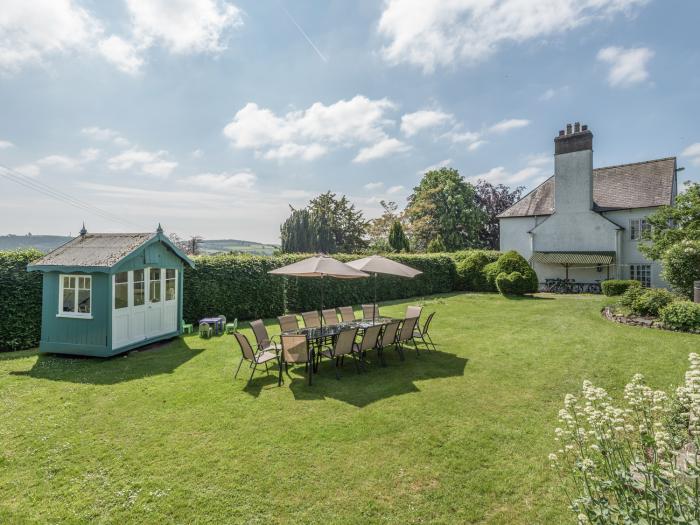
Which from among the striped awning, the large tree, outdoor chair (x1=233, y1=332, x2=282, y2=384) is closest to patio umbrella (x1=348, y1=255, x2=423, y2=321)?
outdoor chair (x1=233, y1=332, x2=282, y2=384)

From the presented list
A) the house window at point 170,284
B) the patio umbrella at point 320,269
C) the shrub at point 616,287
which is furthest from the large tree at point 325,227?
the patio umbrella at point 320,269

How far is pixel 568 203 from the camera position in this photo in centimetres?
2438

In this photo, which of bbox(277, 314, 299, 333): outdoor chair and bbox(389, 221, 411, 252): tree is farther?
bbox(389, 221, 411, 252): tree

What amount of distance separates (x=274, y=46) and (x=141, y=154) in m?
9.98

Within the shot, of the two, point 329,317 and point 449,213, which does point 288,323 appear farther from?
point 449,213

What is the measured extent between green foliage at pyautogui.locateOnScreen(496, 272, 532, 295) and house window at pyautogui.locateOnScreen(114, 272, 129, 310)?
17.6 m

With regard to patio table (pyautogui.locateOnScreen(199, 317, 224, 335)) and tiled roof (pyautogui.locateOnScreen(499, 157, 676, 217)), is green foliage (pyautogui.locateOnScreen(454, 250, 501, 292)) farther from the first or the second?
patio table (pyautogui.locateOnScreen(199, 317, 224, 335))

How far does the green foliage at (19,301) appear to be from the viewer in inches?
408

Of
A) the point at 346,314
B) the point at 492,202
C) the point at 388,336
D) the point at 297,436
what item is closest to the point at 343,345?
the point at 388,336

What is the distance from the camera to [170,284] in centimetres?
1186

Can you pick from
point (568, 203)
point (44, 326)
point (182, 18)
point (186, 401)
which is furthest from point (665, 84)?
point (44, 326)

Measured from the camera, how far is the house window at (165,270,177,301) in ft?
38.2

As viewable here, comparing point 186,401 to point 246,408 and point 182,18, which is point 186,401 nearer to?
point 246,408

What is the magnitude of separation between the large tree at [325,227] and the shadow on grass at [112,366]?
33.6 meters
